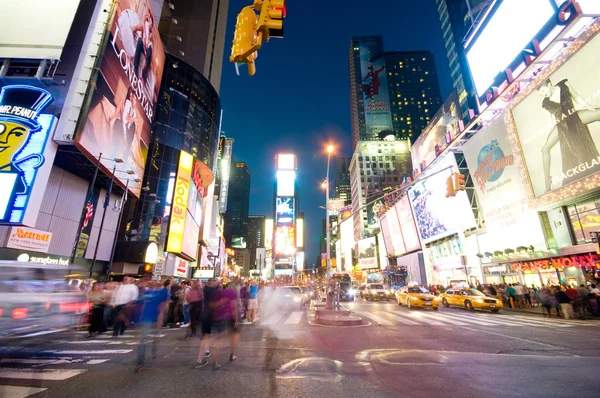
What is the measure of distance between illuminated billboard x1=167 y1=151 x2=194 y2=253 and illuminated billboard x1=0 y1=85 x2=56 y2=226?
12.5 metres

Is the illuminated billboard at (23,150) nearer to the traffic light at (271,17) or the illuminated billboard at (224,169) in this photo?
the traffic light at (271,17)

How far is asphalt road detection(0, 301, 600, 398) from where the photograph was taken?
15.2 feet

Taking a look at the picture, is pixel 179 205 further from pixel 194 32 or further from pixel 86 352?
pixel 194 32

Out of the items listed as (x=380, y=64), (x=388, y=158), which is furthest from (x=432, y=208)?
(x=380, y=64)

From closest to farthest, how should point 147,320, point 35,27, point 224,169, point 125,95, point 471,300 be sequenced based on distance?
point 147,320 < point 471,300 < point 35,27 < point 125,95 < point 224,169

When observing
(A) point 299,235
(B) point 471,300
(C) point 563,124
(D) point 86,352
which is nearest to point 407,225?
(A) point 299,235

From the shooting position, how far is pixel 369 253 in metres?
77.8

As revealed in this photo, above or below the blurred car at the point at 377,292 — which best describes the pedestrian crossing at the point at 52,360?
below

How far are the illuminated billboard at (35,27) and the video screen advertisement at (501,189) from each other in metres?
33.2

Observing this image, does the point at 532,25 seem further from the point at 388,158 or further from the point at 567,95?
the point at 388,158

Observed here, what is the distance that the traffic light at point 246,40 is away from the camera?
5445 mm

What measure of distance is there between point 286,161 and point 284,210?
9.57 m

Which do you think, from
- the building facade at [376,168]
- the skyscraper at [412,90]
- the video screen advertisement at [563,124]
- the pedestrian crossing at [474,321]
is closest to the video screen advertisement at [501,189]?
the video screen advertisement at [563,124]

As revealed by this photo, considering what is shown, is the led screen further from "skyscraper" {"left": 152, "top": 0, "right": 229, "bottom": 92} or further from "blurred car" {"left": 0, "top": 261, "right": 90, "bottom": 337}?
"skyscraper" {"left": 152, "top": 0, "right": 229, "bottom": 92}
